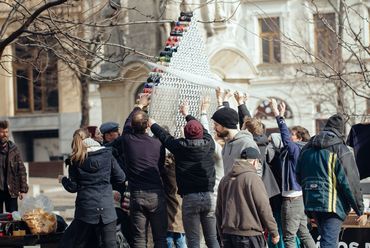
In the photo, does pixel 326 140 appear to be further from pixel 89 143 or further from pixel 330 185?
pixel 89 143

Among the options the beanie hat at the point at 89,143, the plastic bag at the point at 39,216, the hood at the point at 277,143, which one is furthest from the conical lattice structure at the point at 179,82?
the plastic bag at the point at 39,216

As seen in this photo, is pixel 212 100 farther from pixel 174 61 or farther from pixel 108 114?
pixel 108 114

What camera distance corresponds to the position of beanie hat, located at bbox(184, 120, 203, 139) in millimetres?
10523

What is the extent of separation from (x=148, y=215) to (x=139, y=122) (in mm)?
1067

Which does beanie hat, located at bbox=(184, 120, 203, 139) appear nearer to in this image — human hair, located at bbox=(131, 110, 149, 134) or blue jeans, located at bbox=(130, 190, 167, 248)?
human hair, located at bbox=(131, 110, 149, 134)

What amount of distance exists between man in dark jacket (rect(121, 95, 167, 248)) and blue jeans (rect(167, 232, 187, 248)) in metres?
0.51

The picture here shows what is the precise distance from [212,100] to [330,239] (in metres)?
3.27

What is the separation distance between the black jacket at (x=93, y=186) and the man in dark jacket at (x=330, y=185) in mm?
2216

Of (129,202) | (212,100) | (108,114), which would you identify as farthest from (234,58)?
(129,202)

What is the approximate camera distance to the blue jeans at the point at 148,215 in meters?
10.8

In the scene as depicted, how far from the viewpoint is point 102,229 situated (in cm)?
1079

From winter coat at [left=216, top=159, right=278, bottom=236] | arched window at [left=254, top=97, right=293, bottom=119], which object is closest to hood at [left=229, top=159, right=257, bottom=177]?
winter coat at [left=216, top=159, right=278, bottom=236]

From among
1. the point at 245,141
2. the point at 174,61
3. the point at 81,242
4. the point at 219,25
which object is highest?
the point at 219,25

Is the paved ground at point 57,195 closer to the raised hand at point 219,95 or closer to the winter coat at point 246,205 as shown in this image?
the raised hand at point 219,95
